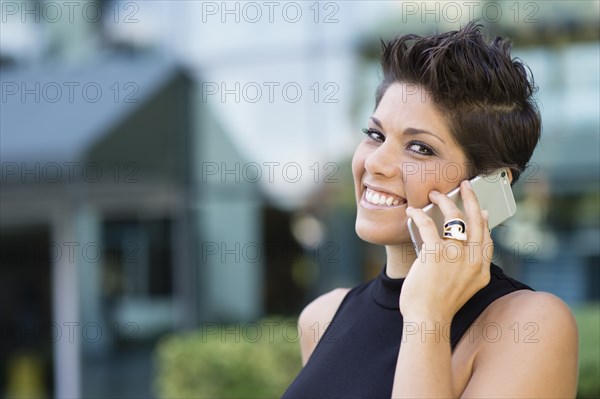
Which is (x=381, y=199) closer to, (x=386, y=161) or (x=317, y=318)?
(x=386, y=161)

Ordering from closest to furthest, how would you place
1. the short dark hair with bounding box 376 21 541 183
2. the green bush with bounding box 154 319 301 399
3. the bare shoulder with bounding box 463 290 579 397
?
the bare shoulder with bounding box 463 290 579 397 < the short dark hair with bounding box 376 21 541 183 < the green bush with bounding box 154 319 301 399

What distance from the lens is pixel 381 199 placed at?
171cm

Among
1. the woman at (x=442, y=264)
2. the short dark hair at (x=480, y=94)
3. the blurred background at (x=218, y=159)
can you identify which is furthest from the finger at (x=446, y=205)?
the blurred background at (x=218, y=159)

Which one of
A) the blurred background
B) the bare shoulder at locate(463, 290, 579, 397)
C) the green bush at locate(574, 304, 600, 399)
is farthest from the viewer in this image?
the blurred background

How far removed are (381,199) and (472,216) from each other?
241 millimetres

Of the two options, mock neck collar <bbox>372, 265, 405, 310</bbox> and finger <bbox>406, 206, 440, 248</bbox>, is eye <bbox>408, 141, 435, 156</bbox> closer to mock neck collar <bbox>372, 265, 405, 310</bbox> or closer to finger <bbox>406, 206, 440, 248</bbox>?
finger <bbox>406, 206, 440, 248</bbox>

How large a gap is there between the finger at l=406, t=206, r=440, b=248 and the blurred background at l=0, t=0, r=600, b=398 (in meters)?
4.44

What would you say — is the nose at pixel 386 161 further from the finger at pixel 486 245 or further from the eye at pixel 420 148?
the finger at pixel 486 245

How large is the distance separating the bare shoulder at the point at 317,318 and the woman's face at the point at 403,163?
421 mm

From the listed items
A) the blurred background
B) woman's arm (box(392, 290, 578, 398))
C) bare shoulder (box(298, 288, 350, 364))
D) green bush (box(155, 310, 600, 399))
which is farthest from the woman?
the blurred background

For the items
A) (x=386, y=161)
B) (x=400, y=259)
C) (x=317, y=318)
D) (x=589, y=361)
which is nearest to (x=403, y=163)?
(x=386, y=161)

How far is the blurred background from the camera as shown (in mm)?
6715

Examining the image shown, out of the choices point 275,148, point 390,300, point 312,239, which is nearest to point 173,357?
point 312,239

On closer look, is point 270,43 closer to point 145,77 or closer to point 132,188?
point 145,77
